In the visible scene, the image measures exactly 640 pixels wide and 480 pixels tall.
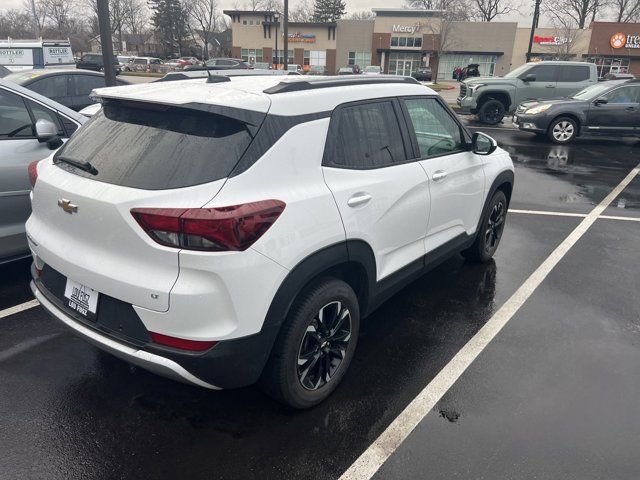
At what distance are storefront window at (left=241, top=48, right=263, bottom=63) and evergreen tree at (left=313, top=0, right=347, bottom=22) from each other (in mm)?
33407

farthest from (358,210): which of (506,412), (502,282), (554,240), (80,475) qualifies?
(554,240)

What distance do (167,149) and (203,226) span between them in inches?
20.0

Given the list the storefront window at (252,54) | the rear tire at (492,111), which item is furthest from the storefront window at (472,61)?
the rear tire at (492,111)

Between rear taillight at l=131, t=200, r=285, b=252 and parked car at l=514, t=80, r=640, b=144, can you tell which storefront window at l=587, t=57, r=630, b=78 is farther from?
rear taillight at l=131, t=200, r=285, b=252

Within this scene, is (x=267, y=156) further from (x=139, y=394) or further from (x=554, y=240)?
(x=554, y=240)

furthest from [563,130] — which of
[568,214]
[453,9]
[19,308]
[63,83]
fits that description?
[453,9]

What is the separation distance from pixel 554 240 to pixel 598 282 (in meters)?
1.25

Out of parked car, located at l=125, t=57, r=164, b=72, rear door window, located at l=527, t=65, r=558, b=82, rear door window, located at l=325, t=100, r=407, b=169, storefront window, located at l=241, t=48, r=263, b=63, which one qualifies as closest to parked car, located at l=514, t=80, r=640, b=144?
rear door window, located at l=527, t=65, r=558, b=82

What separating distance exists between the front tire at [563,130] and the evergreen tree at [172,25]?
245ft

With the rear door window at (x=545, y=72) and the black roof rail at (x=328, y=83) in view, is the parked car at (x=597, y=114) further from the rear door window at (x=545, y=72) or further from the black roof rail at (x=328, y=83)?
the black roof rail at (x=328, y=83)

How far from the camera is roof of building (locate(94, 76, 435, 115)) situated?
259 centimetres

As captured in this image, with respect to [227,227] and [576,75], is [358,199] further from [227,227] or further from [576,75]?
[576,75]

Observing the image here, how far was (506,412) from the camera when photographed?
304cm

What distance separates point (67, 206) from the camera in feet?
8.68
